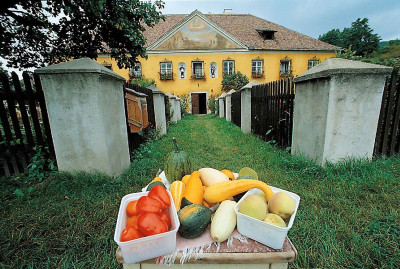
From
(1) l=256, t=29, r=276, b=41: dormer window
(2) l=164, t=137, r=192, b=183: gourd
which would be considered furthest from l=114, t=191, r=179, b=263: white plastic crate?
(1) l=256, t=29, r=276, b=41: dormer window

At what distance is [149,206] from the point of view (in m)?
0.93

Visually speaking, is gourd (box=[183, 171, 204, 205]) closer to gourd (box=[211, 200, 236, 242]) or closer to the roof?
gourd (box=[211, 200, 236, 242])

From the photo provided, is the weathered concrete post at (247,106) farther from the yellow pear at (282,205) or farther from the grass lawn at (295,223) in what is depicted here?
the yellow pear at (282,205)

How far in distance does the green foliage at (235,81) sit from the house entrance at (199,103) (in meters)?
2.93

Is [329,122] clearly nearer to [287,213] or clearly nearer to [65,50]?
[287,213]

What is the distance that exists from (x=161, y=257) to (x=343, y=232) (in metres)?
1.84

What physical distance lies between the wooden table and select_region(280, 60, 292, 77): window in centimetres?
2259

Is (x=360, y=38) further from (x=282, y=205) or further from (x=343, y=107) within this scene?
(x=282, y=205)

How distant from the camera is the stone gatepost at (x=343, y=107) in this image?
102 inches

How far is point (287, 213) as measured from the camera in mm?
1009

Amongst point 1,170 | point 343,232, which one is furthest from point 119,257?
point 1,170

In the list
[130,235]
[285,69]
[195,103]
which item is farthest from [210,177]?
[285,69]

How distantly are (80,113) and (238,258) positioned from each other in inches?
105

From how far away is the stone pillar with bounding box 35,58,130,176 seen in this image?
2.46 metres
